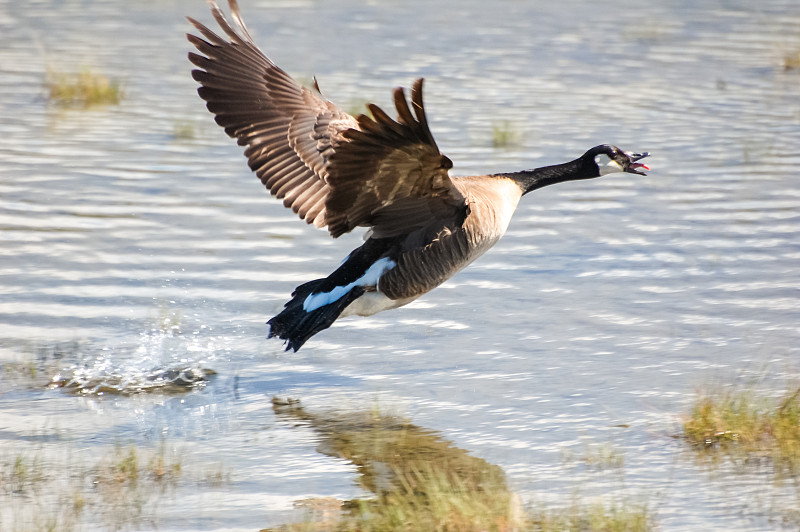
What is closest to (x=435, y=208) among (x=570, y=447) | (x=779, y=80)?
(x=570, y=447)

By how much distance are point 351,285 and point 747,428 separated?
2085mm

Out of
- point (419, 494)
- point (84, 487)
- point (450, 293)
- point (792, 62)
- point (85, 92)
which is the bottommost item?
point (84, 487)

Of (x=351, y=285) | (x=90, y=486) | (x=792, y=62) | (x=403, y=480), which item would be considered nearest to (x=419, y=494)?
(x=403, y=480)

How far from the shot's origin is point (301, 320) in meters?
5.52

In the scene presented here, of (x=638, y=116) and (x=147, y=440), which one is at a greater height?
(x=638, y=116)

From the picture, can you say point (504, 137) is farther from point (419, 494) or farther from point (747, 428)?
point (419, 494)

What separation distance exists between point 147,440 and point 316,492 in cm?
96

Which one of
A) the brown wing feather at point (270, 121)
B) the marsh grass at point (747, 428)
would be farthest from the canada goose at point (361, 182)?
A: the marsh grass at point (747, 428)

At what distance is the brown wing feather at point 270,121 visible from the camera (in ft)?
20.1

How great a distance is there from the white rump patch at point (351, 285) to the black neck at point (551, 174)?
0.91m

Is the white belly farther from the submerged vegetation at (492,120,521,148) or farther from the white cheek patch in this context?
the submerged vegetation at (492,120,521,148)

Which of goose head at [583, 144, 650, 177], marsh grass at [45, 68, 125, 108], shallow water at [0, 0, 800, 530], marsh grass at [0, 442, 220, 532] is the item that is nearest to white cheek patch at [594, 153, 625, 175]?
goose head at [583, 144, 650, 177]

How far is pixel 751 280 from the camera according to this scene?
285 inches

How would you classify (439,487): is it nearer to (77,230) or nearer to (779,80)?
(77,230)
